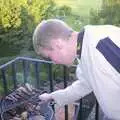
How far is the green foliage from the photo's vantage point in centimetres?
1033

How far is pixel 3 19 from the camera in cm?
1029

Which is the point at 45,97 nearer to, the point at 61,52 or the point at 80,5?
the point at 61,52

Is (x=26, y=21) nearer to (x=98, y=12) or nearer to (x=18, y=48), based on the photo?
(x=18, y=48)

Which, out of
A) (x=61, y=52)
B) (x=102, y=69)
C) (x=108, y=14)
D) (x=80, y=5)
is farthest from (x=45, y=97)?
(x=80, y=5)

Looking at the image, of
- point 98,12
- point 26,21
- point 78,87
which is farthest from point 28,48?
point 78,87

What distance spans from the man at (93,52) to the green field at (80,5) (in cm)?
1036

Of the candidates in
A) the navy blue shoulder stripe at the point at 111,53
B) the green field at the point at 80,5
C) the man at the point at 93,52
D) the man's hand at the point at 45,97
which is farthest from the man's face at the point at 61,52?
the green field at the point at 80,5

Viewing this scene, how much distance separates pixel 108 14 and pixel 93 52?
944cm

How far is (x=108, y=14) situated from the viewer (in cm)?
1066

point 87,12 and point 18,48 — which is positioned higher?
point 87,12

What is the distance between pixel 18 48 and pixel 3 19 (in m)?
0.98

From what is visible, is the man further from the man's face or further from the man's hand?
the man's hand

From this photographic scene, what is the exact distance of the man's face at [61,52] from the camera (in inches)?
62.1

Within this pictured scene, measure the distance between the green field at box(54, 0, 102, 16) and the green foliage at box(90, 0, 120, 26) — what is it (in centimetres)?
85
